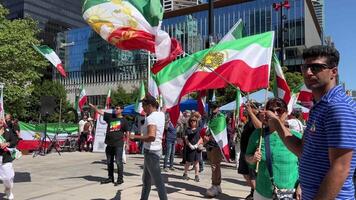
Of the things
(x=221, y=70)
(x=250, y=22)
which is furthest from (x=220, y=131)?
(x=250, y=22)

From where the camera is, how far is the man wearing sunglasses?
244 cm

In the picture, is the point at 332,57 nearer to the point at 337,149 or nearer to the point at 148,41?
the point at 337,149

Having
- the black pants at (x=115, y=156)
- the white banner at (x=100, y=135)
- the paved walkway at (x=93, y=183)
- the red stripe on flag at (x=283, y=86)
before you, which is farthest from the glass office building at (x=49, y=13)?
the red stripe on flag at (x=283, y=86)

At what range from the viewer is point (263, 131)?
4723mm

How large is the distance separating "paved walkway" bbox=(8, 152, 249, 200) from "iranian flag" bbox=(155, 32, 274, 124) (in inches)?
97.0

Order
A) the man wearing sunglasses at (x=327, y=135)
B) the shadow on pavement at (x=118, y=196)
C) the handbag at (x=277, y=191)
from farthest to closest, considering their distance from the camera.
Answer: the shadow on pavement at (x=118, y=196)
the handbag at (x=277, y=191)
the man wearing sunglasses at (x=327, y=135)

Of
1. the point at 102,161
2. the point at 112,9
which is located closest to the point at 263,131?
the point at 112,9

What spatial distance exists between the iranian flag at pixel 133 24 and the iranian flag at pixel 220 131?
2.24 meters

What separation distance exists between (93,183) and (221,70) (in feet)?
16.5

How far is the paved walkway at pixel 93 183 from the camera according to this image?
9.26 metres

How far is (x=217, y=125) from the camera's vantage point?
949 centimetres

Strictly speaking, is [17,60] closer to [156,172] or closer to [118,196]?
[118,196]

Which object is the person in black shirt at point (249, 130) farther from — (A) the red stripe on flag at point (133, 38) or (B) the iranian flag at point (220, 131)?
(A) the red stripe on flag at point (133, 38)

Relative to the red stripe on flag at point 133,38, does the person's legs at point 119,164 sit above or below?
below
